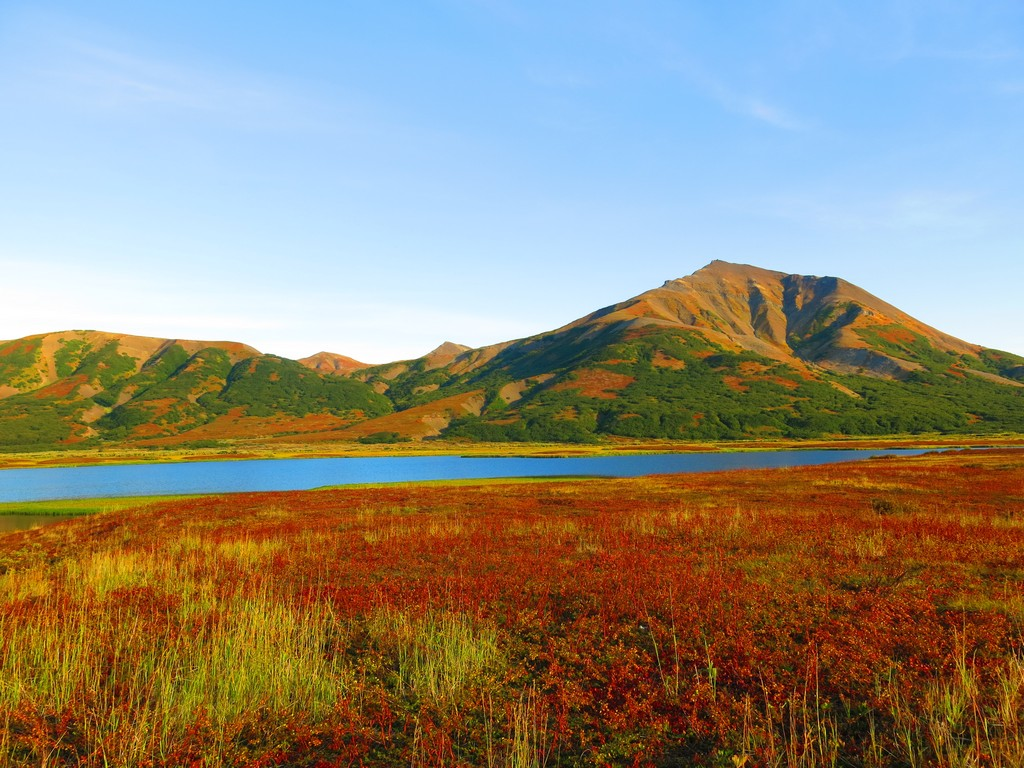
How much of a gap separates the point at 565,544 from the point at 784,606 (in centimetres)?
1058

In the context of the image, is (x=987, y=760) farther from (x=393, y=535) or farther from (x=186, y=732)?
(x=393, y=535)

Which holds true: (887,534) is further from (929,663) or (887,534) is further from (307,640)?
(307,640)

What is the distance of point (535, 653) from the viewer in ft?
33.6

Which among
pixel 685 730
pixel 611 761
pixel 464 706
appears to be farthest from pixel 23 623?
pixel 685 730

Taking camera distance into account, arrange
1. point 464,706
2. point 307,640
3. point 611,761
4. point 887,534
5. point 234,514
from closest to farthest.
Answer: point 611,761
point 464,706
point 307,640
point 887,534
point 234,514

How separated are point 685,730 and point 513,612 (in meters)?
5.70

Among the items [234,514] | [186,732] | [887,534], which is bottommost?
[234,514]

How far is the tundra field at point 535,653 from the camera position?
7191mm

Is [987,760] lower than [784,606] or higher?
higher

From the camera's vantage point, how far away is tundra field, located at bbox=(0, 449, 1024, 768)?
23.6ft

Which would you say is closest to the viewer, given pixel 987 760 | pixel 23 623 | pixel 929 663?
pixel 987 760

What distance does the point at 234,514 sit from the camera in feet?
127

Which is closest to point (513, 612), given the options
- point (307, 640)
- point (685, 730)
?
point (307, 640)

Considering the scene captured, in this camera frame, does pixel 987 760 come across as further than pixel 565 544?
No
